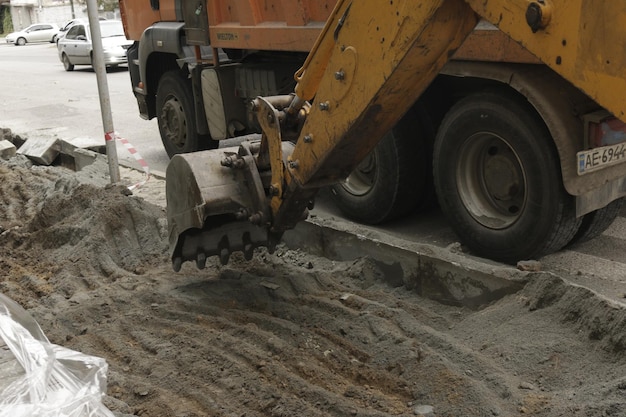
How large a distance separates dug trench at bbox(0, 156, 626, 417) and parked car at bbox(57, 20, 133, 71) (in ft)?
53.7

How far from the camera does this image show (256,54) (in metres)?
7.55

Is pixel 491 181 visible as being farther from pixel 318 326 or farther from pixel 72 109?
pixel 72 109

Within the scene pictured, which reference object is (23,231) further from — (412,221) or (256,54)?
(412,221)

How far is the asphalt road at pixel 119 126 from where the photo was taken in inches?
210

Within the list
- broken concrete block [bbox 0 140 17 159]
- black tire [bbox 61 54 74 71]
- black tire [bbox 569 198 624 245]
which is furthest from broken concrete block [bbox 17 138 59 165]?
black tire [bbox 61 54 74 71]

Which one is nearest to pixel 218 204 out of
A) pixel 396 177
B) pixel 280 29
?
pixel 396 177

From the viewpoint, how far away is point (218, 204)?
457 cm

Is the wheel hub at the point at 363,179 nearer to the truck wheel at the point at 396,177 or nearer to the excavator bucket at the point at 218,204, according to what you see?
the truck wheel at the point at 396,177

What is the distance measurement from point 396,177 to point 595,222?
5.12 ft

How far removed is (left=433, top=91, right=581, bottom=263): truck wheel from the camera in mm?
4980

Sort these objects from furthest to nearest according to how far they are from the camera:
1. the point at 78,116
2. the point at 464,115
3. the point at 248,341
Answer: the point at 78,116, the point at 464,115, the point at 248,341

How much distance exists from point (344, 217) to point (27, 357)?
382 centimetres

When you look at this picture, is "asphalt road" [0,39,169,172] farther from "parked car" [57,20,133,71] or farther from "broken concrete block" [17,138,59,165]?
"broken concrete block" [17,138,59,165]

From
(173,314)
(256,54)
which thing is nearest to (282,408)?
(173,314)
